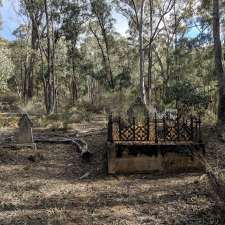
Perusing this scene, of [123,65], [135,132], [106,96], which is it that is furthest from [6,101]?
[135,132]

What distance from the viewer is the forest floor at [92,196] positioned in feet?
21.7

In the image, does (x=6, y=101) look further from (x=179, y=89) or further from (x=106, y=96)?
(x=179, y=89)

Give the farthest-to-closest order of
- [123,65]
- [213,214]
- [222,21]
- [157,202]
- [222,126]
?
[123,65], [222,21], [222,126], [157,202], [213,214]

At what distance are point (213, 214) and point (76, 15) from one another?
36.6 meters

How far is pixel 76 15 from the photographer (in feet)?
135

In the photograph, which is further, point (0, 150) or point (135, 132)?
point (0, 150)

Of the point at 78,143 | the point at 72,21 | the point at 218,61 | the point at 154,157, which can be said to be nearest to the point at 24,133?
the point at 78,143

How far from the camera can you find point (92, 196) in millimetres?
8047

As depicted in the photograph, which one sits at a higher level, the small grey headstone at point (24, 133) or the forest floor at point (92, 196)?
the small grey headstone at point (24, 133)

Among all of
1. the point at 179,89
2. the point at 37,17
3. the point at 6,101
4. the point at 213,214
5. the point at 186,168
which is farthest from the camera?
the point at 6,101

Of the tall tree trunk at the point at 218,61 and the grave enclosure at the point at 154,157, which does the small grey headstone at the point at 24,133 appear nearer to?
the grave enclosure at the point at 154,157

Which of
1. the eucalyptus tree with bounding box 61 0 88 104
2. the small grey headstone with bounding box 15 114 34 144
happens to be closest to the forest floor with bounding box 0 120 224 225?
the small grey headstone with bounding box 15 114 34 144

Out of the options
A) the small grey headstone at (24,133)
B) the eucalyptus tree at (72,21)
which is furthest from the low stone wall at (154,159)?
the eucalyptus tree at (72,21)

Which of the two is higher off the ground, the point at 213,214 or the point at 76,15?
the point at 76,15
